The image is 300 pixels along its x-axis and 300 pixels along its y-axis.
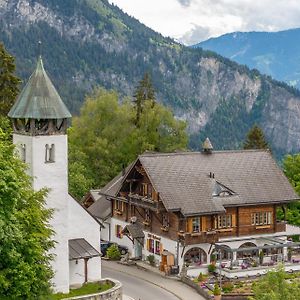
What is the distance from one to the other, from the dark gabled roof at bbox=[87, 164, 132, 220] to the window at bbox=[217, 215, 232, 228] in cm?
971

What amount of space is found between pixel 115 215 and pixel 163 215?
8.67 metres

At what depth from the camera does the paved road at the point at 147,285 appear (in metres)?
48.6

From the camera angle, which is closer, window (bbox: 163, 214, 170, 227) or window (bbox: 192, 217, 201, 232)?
window (bbox: 192, 217, 201, 232)

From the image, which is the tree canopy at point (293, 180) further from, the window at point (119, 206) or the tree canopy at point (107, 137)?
the tree canopy at point (107, 137)

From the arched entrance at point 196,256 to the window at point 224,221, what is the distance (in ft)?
7.64

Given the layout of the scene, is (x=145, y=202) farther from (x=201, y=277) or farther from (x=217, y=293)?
(x=217, y=293)

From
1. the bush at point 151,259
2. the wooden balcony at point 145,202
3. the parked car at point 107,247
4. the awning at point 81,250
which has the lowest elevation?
the bush at point 151,259

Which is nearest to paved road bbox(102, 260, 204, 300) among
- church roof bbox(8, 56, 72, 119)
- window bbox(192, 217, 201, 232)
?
window bbox(192, 217, 201, 232)

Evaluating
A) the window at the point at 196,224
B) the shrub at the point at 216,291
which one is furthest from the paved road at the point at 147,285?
the window at the point at 196,224

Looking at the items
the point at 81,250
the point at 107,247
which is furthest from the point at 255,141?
the point at 81,250

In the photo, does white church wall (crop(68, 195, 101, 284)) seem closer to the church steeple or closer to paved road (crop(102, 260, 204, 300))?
paved road (crop(102, 260, 204, 300))

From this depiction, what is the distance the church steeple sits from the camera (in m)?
43.8

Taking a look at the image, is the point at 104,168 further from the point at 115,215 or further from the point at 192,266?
the point at 192,266

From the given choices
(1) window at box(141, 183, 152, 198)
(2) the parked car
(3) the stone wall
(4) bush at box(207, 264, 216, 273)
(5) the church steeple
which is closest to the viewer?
(3) the stone wall
